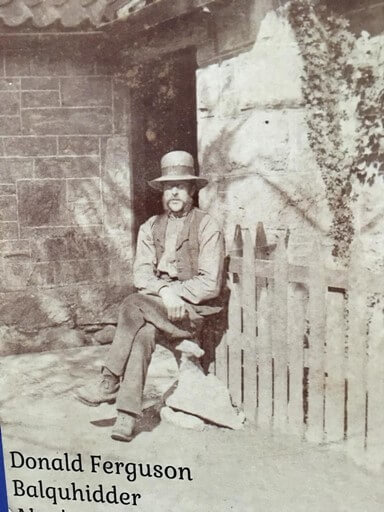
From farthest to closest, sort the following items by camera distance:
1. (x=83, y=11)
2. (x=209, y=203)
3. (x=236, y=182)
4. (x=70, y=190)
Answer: (x=70, y=190) → (x=83, y=11) → (x=209, y=203) → (x=236, y=182)

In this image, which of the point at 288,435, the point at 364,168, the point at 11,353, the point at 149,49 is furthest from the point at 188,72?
the point at 288,435

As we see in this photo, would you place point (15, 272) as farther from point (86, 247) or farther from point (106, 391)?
point (106, 391)

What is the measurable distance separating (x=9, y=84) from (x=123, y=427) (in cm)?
258

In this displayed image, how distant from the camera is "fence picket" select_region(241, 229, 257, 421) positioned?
3.18 metres

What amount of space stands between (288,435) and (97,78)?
2888 millimetres

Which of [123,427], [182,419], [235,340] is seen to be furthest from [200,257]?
[123,427]

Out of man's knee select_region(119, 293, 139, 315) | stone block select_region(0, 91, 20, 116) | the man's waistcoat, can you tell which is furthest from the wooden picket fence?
stone block select_region(0, 91, 20, 116)

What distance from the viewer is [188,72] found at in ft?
14.8

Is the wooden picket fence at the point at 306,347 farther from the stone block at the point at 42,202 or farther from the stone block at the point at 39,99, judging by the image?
the stone block at the point at 39,99

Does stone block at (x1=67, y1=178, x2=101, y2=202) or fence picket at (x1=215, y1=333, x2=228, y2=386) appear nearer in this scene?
fence picket at (x1=215, y1=333, x2=228, y2=386)

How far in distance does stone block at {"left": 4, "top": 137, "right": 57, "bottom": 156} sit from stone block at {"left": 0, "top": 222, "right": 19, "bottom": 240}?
51 cm

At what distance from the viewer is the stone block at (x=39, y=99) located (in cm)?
421

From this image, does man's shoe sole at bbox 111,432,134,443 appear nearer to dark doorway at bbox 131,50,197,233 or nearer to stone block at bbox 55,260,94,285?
stone block at bbox 55,260,94,285

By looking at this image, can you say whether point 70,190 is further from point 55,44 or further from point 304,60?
point 304,60
